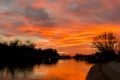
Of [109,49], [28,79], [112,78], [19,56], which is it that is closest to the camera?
[112,78]

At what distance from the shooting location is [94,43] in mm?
128500

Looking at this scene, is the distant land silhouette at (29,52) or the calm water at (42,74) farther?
the distant land silhouette at (29,52)

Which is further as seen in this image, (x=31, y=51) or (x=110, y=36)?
(x=31, y=51)

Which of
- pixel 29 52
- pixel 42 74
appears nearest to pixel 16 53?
pixel 29 52

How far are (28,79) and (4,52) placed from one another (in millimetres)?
105751

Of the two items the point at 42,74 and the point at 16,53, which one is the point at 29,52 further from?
the point at 42,74

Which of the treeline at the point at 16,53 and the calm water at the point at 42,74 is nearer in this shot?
the calm water at the point at 42,74

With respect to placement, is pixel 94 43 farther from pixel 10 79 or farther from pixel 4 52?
pixel 10 79

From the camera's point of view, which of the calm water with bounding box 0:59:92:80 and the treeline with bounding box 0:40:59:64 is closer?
the calm water with bounding box 0:59:92:80

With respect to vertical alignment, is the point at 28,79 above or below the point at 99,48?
below

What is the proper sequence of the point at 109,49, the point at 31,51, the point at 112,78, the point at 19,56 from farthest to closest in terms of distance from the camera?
the point at 31,51
the point at 19,56
the point at 109,49
the point at 112,78

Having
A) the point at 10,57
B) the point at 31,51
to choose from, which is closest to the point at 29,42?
the point at 31,51

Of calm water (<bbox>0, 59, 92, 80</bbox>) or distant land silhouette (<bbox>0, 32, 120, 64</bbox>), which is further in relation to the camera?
distant land silhouette (<bbox>0, 32, 120, 64</bbox>)

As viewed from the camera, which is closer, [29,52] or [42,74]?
[42,74]
